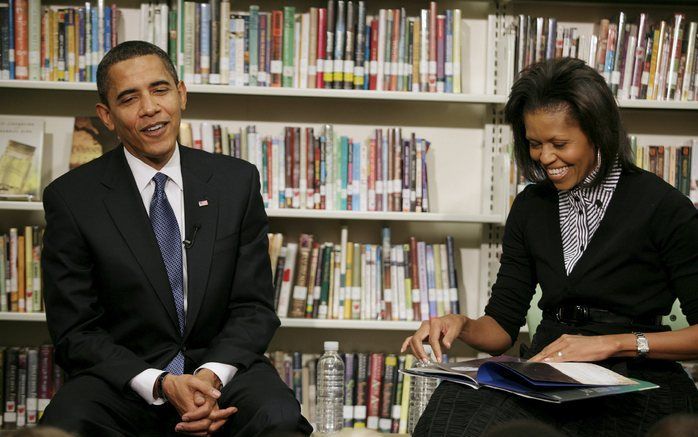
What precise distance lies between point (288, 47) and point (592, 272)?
1651mm

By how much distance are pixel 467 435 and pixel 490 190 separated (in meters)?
1.80

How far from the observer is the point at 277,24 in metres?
3.20

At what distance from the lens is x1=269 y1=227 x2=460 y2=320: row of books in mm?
3264

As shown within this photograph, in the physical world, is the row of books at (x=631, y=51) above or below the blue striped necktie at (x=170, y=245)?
above

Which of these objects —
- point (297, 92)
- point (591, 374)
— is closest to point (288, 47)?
point (297, 92)

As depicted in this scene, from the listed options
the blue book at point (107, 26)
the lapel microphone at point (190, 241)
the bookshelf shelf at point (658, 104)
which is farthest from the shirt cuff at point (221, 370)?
the bookshelf shelf at point (658, 104)

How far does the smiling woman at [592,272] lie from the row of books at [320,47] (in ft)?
3.57

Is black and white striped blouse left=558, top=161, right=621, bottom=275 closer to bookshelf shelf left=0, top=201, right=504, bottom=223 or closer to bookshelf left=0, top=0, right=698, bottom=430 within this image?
bookshelf shelf left=0, top=201, right=504, bottom=223

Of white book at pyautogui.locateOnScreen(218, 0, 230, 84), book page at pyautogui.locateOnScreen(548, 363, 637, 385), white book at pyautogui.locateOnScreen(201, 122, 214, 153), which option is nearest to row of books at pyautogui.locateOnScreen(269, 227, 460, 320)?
white book at pyautogui.locateOnScreen(201, 122, 214, 153)

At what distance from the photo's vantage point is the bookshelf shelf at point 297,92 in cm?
312

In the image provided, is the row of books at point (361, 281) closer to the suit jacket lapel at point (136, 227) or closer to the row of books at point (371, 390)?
the row of books at point (371, 390)

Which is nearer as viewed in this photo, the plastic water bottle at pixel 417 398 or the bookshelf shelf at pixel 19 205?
the bookshelf shelf at pixel 19 205

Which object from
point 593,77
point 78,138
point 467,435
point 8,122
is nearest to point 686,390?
point 467,435

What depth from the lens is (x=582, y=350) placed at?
6.13 feet
